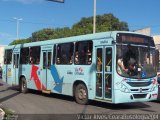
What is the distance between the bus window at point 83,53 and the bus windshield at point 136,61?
1.72 m

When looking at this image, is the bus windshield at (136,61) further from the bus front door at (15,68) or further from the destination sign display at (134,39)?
the bus front door at (15,68)

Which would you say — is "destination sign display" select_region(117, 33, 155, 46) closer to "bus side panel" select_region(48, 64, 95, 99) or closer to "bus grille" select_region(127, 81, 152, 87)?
"bus grille" select_region(127, 81, 152, 87)

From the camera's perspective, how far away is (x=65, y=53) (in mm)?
17312

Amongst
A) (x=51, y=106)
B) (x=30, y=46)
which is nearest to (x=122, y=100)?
(x=51, y=106)

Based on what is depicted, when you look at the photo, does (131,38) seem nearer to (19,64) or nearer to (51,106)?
(51,106)

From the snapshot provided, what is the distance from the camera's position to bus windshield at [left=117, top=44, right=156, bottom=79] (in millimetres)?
14125

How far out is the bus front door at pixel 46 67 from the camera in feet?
61.8

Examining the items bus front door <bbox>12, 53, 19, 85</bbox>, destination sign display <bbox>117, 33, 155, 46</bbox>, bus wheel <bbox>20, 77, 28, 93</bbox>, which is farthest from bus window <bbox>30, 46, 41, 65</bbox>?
destination sign display <bbox>117, 33, 155, 46</bbox>

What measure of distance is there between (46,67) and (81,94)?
12.0 ft

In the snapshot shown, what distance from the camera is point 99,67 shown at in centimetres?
1485

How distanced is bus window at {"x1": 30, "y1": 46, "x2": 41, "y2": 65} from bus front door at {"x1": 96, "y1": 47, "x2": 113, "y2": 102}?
5.78m

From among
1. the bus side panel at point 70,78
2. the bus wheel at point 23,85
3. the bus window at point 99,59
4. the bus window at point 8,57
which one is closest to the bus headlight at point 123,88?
the bus window at point 99,59

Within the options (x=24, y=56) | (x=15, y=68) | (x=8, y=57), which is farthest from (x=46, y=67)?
(x=8, y=57)

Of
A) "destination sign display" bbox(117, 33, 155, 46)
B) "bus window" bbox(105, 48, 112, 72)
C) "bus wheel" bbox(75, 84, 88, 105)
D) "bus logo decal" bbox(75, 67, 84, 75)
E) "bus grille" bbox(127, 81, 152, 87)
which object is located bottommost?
"bus wheel" bbox(75, 84, 88, 105)
